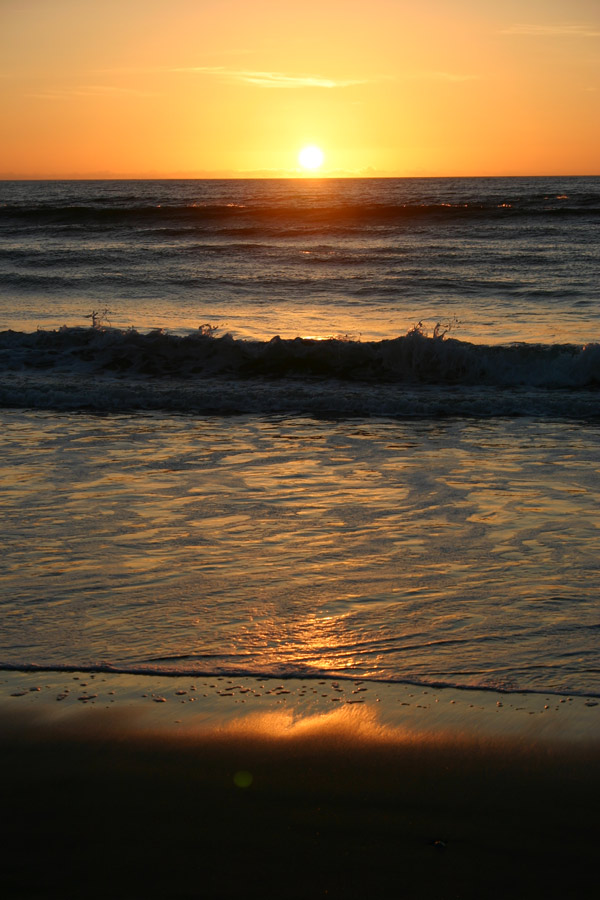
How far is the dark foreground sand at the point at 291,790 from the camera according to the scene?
220 centimetres

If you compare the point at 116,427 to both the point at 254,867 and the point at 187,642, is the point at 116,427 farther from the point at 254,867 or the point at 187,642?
the point at 254,867

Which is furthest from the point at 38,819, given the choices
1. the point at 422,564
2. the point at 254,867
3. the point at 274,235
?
the point at 274,235

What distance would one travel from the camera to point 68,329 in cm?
1293

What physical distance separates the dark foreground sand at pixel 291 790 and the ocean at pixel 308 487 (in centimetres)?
22

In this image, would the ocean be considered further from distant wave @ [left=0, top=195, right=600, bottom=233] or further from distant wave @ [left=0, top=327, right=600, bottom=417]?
distant wave @ [left=0, top=195, right=600, bottom=233]

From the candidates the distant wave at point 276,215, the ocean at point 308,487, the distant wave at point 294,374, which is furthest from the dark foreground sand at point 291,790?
the distant wave at point 276,215

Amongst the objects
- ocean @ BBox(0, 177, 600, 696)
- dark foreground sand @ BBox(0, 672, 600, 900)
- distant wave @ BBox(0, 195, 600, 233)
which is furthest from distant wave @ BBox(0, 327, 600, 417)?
distant wave @ BBox(0, 195, 600, 233)

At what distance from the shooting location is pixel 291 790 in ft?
8.39

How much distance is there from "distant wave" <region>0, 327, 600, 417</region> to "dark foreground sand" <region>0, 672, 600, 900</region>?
20.7 ft

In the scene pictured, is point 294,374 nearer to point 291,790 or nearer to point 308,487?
point 308,487

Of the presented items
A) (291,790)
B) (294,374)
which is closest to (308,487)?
(291,790)

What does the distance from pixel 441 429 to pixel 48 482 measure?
3.93 metres

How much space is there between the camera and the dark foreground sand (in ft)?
7.22

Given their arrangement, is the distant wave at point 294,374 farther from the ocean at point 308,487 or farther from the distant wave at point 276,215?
the distant wave at point 276,215
